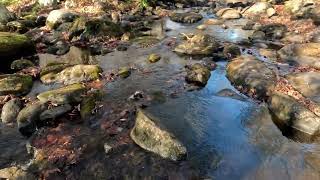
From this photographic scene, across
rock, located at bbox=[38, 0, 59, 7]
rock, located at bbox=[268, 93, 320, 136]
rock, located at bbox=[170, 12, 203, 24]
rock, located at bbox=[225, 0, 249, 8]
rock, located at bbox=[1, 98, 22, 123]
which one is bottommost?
rock, located at bbox=[225, 0, 249, 8]

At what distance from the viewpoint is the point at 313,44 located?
2222 cm

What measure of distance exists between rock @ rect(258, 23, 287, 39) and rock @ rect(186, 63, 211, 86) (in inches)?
367

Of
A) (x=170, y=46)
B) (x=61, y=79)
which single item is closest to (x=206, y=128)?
(x=61, y=79)

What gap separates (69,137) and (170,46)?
41.2 feet

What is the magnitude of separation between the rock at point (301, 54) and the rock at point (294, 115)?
648cm

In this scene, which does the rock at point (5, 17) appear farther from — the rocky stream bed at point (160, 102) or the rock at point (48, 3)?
the rock at point (48, 3)

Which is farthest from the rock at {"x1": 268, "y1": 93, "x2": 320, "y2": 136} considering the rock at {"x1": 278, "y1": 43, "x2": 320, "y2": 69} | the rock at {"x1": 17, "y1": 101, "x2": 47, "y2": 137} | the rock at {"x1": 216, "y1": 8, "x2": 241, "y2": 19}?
the rock at {"x1": 216, "y1": 8, "x2": 241, "y2": 19}

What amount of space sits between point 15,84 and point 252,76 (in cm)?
1193

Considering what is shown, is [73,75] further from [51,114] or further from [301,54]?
[301,54]

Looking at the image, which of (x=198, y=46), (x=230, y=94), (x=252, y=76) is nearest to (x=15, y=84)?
(x=230, y=94)

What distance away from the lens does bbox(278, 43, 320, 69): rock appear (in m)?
20.7

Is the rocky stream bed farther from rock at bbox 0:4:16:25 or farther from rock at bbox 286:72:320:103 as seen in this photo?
rock at bbox 0:4:16:25

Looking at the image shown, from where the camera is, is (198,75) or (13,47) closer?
(198,75)

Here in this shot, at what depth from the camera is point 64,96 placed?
16.1m
